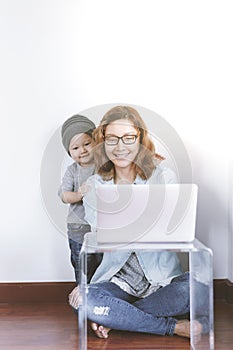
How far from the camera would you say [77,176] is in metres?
2.36

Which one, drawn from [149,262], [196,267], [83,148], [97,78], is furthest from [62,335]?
[97,78]

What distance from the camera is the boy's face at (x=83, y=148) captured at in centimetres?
234

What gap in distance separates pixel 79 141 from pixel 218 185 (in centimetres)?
65

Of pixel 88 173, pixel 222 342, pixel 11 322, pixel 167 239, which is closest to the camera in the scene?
pixel 167 239

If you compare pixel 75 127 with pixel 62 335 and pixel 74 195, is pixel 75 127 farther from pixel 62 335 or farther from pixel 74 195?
pixel 62 335

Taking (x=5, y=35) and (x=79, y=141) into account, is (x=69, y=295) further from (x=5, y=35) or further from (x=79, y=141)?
(x=5, y=35)

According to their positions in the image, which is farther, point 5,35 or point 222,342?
point 5,35

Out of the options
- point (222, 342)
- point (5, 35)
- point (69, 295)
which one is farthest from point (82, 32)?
point (222, 342)

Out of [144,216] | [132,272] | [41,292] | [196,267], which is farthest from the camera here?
[41,292]

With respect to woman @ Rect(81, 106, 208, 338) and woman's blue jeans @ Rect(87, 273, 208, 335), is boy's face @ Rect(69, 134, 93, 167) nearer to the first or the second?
woman @ Rect(81, 106, 208, 338)

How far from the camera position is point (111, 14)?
246 centimetres

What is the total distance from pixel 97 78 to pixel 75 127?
0.83ft

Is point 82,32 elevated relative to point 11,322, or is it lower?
elevated

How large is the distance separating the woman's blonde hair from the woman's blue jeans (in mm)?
446
